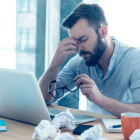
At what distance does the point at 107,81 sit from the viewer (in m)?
1.82

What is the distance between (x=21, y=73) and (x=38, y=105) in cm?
14

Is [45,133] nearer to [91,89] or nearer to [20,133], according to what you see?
[20,133]

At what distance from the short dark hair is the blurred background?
2.21 feet

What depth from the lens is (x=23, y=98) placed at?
4.01ft

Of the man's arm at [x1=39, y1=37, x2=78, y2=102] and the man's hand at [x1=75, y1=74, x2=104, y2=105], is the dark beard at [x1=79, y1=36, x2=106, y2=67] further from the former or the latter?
the man's hand at [x1=75, y1=74, x2=104, y2=105]

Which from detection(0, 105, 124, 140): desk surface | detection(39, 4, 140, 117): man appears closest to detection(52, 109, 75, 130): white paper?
detection(0, 105, 124, 140): desk surface

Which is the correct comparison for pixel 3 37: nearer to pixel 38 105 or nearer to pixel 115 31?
pixel 115 31

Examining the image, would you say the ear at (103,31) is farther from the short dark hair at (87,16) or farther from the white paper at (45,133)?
the white paper at (45,133)

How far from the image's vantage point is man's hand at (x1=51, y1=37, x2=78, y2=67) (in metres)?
1.84

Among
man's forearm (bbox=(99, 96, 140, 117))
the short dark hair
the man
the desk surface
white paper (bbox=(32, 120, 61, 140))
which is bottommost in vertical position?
the desk surface

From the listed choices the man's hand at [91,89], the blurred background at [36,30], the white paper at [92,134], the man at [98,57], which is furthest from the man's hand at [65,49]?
the white paper at [92,134]

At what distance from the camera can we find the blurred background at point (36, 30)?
263 cm

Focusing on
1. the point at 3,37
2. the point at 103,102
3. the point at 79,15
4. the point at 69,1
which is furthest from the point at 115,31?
the point at 103,102

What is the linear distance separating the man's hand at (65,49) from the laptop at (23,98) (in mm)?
598
